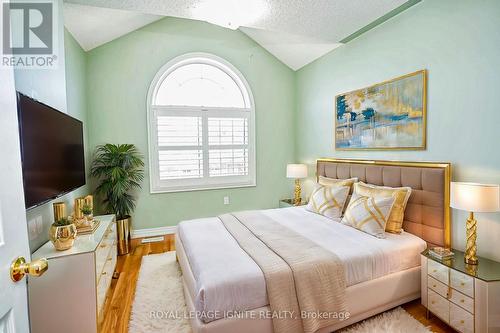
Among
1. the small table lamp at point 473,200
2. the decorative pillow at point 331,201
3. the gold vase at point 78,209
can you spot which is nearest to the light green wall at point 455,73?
the small table lamp at point 473,200

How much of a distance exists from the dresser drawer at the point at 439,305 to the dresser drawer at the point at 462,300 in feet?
0.21

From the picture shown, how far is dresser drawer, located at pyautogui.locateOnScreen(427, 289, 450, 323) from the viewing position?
187 centimetres

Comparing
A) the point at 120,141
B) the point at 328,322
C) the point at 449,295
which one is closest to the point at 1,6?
the point at 328,322

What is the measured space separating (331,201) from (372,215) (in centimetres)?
60

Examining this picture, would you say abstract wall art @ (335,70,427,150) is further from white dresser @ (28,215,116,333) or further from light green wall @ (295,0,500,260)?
white dresser @ (28,215,116,333)

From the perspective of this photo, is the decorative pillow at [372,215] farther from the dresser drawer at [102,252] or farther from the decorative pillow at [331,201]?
the dresser drawer at [102,252]

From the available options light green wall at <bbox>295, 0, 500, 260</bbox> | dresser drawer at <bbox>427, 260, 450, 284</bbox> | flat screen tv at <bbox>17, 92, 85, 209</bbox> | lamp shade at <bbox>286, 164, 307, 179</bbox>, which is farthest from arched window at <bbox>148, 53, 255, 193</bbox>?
dresser drawer at <bbox>427, 260, 450, 284</bbox>

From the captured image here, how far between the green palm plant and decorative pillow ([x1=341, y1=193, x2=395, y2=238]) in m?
2.90

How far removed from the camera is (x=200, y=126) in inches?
164

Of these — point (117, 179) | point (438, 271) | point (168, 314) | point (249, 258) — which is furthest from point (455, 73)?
point (117, 179)

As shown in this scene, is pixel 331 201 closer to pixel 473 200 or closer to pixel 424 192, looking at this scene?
pixel 424 192

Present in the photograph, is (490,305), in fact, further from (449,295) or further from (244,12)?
(244,12)

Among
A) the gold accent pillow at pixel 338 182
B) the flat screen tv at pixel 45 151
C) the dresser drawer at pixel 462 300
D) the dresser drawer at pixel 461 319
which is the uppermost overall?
the flat screen tv at pixel 45 151

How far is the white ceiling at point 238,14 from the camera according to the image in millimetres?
2527
